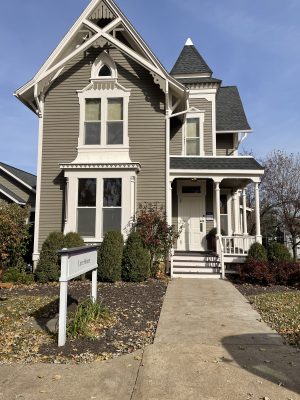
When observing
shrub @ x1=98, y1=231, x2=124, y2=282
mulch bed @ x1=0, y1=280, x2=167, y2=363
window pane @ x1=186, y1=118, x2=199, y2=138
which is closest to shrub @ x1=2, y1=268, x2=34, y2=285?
mulch bed @ x1=0, y1=280, x2=167, y2=363

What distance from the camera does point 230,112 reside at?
1697cm

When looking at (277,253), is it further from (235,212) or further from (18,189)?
(18,189)

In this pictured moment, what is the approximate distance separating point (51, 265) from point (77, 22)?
29.2 ft

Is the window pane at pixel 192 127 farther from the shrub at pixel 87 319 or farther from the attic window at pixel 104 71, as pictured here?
the shrub at pixel 87 319

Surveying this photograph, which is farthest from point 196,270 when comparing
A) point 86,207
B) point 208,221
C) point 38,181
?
point 38,181

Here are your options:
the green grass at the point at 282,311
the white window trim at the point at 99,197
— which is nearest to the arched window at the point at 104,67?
the white window trim at the point at 99,197

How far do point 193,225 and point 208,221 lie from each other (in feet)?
2.15

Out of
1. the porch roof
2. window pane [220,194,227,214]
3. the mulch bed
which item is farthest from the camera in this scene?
window pane [220,194,227,214]

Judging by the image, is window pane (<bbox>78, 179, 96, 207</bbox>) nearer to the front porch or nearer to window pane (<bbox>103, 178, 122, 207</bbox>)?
window pane (<bbox>103, 178, 122, 207</bbox>)

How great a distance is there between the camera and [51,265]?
11547 millimetres

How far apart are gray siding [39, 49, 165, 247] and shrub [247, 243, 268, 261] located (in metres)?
3.51

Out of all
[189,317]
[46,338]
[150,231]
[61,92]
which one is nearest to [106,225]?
[150,231]

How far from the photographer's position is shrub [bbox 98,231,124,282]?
36.8 feet

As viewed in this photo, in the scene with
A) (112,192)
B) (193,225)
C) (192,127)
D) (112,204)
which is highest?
(192,127)
